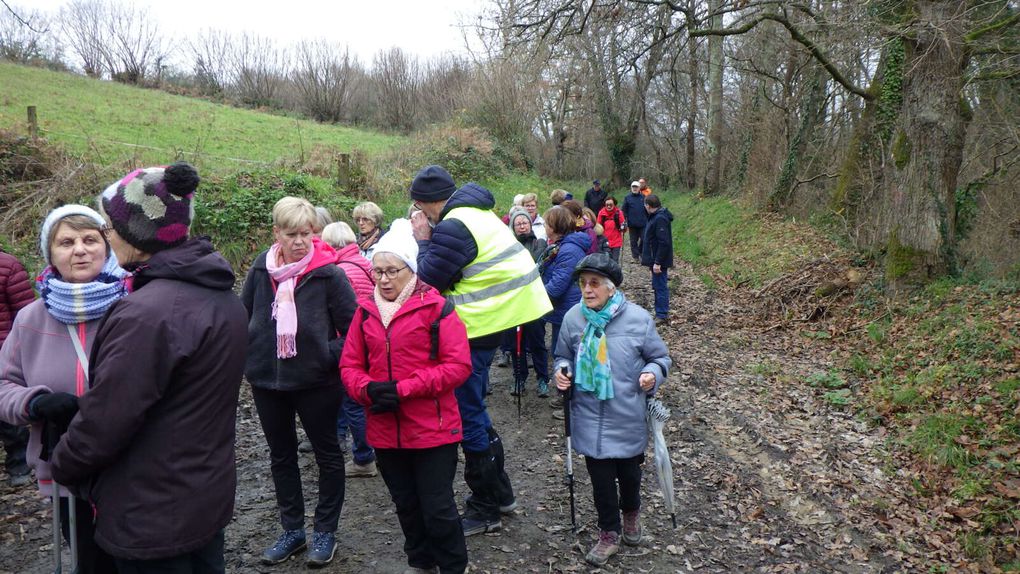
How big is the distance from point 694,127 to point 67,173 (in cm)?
2725

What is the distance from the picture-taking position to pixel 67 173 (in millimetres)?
10008

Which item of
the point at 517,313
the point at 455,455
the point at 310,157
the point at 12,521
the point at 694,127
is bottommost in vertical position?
the point at 12,521

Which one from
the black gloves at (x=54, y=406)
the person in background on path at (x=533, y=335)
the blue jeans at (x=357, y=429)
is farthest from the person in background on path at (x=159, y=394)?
the person in background on path at (x=533, y=335)

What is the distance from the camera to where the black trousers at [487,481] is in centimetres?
435

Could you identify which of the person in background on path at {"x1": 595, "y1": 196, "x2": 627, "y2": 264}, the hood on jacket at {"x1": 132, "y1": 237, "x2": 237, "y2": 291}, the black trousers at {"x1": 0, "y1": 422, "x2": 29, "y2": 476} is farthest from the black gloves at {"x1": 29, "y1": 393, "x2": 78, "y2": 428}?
the person in background on path at {"x1": 595, "y1": 196, "x2": 627, "y2": 264}

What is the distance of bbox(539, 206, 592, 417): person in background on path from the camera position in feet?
22.5

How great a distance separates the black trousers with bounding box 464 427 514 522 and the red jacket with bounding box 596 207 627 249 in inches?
361

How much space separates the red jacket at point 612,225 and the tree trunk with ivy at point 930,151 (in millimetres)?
5311

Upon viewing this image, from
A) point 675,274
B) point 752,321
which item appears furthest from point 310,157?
point 752,321

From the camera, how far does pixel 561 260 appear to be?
6875 mm

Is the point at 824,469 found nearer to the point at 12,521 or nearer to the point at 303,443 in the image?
the point at 303,443

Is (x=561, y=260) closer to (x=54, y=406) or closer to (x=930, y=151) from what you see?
(x=54, y=406)

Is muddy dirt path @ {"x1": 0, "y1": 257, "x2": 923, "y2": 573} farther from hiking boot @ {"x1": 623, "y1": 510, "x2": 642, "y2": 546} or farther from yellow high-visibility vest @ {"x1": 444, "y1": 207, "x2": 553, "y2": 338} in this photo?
yellow high-visibility vest @ {"x1": 444, "y1": 207, "x2": 553, "y2": 338}

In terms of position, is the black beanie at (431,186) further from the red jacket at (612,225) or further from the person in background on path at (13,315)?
the red jacket at (612,225)
